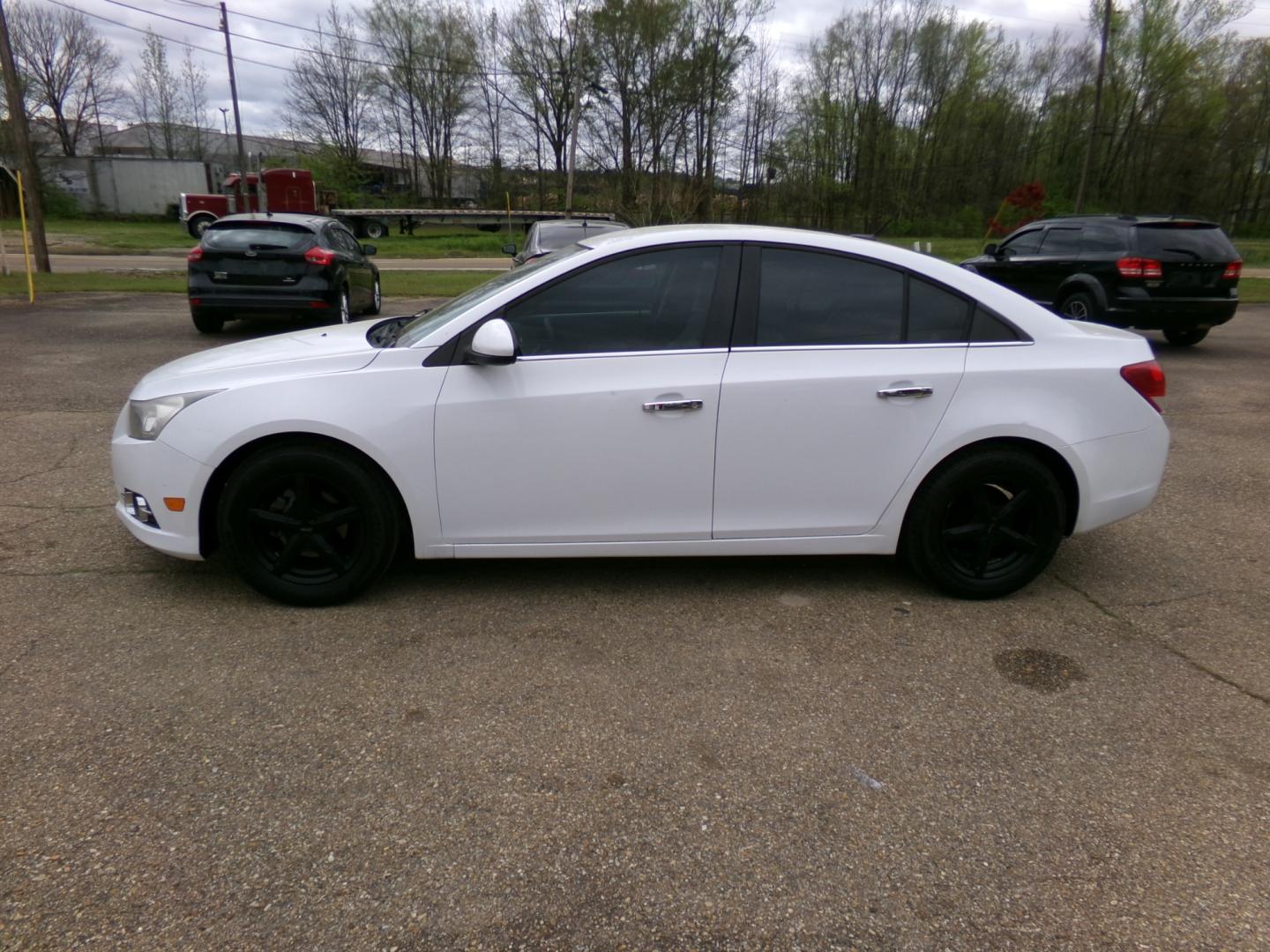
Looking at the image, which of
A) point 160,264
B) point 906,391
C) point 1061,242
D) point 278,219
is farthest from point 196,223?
point 906,391

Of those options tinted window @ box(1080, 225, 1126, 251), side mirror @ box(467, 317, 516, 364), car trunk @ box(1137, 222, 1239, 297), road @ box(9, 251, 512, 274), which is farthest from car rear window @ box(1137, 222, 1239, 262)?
road @ box(9, 251, 512, 274)

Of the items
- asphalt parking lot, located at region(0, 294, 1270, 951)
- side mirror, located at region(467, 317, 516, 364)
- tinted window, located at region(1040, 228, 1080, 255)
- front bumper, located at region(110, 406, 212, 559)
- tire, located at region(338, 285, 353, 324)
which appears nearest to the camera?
asphalt parking lot, located at region(0, 294, 1270, 951)

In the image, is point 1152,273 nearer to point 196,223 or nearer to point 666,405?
point 666,405

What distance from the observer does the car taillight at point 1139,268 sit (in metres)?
10.8

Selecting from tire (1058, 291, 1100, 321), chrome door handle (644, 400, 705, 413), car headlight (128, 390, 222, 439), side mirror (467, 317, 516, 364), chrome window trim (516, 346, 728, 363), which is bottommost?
tire (1058, 291, 1100, 321)

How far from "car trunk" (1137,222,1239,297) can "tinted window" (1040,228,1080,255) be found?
873 mm

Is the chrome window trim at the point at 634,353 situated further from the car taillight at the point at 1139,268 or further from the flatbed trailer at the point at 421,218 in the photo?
the flatbed trailer at the point at 421,218

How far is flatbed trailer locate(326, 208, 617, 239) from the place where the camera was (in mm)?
39438

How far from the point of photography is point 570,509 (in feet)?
12.3

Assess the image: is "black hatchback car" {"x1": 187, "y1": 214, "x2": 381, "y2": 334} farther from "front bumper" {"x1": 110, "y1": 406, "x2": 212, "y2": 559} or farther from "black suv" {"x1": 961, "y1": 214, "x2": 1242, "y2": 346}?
"black suv" {"x1": 961, "y1": 214, "x2": 1242, "y2": 346}

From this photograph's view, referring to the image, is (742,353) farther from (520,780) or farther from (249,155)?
(249,155)

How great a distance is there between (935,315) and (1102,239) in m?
9.08

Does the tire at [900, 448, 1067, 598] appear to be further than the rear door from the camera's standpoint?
Yes

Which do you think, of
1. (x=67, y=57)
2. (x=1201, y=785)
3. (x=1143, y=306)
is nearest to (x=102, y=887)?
(x=1201, y=785)
